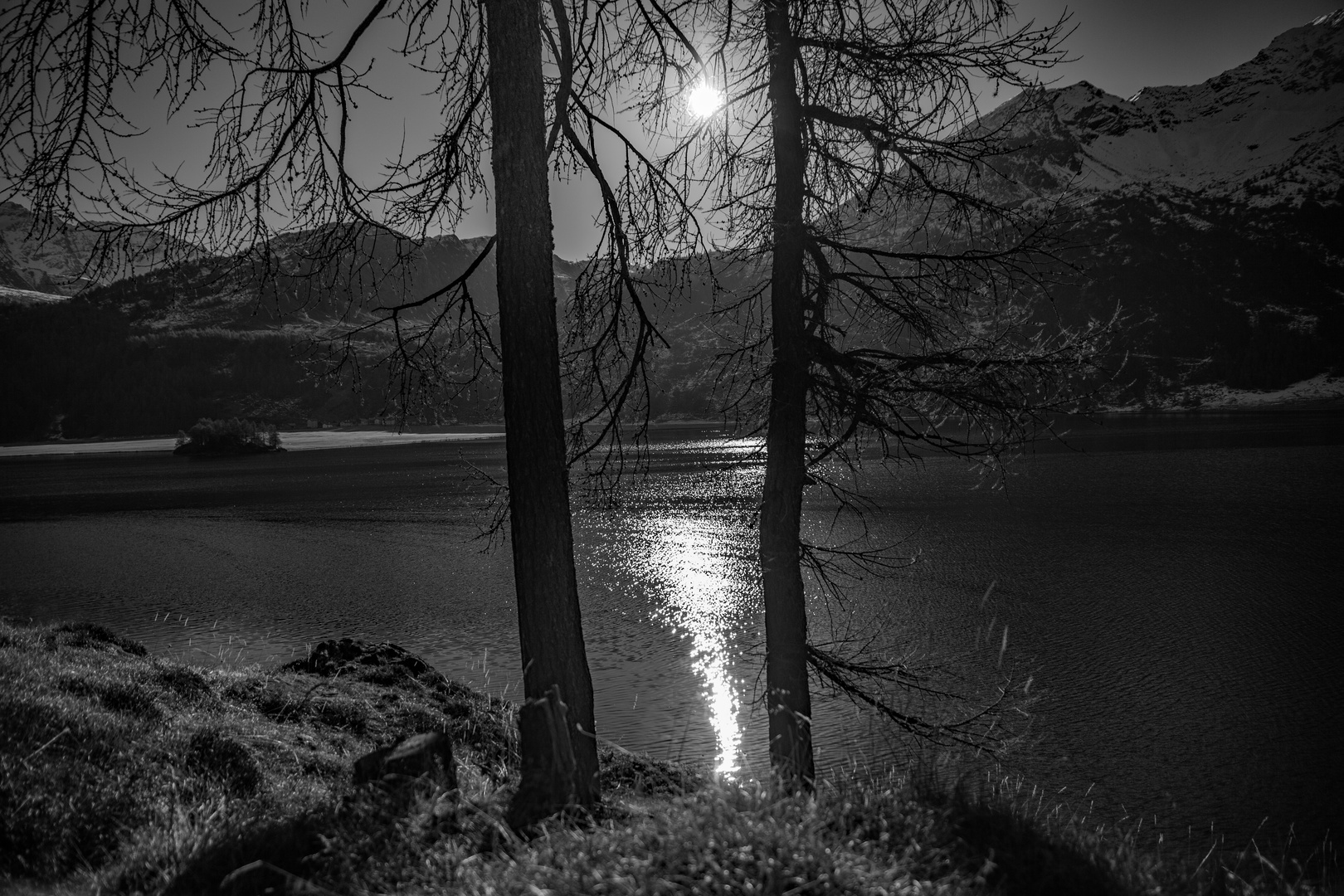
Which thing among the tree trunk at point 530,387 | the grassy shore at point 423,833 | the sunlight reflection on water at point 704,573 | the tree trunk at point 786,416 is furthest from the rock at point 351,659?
the tree trunk at point 530,387

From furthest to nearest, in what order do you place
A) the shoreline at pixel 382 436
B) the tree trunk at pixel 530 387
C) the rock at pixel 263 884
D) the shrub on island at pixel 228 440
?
1. the shoreline at pixel 382 436
2. the shrub on island at pixel 228 440
3. the tree trunk at pixel 530 387
4. the rock at pixel 263 884

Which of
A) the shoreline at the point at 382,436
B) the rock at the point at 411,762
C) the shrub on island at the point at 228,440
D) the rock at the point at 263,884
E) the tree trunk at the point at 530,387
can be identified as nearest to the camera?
the rock at the point at 263,884

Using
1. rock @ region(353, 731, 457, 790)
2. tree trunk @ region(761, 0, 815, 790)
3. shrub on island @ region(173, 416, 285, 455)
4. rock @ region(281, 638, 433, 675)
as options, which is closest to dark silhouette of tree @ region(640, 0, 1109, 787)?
tree trunk @ region(761, 0, 815, 790)

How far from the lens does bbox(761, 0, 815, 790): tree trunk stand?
6586 mm

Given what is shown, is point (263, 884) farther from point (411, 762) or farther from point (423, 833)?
point (411, 762)

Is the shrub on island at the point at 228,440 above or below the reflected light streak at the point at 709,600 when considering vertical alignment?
above

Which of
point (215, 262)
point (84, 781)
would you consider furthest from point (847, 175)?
point (84, 781)

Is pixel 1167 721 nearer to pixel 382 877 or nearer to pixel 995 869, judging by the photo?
pixel 995 869

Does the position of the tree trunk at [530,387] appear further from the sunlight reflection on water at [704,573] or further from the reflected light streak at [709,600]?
the reflected light streak at [709,600]

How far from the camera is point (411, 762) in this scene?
4.05m

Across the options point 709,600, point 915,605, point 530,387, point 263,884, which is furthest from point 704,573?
point 263,884

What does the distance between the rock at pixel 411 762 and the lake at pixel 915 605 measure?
179cm

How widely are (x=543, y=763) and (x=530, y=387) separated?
2211 millimetres

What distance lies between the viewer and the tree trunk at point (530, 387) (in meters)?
4.83
